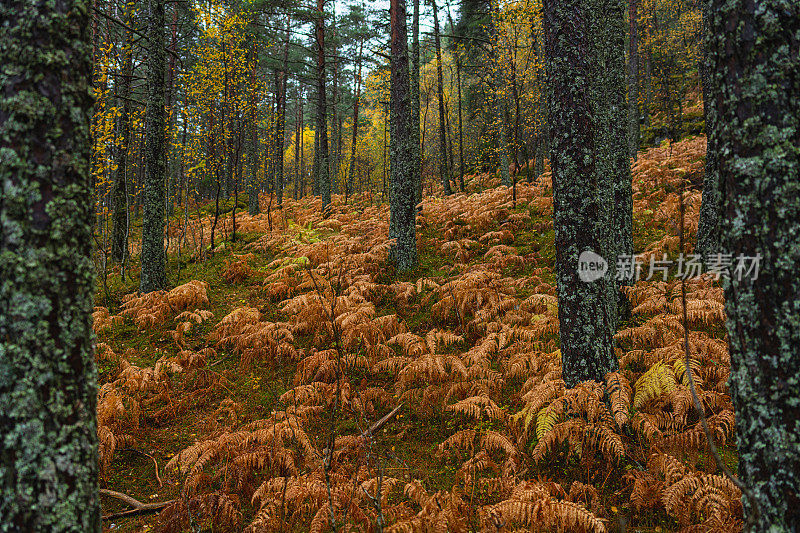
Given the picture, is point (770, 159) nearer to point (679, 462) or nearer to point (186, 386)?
point (679, 462)

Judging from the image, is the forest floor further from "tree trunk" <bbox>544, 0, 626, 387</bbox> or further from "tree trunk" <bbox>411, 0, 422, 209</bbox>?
"tree trunk" <bbox>411, 0, 422, 209</bbox>

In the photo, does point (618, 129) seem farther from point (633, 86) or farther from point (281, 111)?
point (281, 111)

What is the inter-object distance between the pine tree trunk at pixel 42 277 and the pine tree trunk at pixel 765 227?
3.09 meters

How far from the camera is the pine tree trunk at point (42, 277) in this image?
1.77 m

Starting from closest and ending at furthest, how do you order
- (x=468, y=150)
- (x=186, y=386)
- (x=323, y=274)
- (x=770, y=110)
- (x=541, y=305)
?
(x=770, y=110) → (x=186, y=386) → (x=541, y=305) → (x=323, y=274) → (x=468, y=150)

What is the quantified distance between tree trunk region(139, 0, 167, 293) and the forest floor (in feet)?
2.98

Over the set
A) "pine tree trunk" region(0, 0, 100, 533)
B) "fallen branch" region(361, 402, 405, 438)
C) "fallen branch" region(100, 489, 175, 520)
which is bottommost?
"fallen branch" region(100, 489, 175, 520)

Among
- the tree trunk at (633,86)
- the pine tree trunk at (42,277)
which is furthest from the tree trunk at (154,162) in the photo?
the tree trunk at (633,86)

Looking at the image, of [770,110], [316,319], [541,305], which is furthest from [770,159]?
[316,319]

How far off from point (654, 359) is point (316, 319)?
505 cm

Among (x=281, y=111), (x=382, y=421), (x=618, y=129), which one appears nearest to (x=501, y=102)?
(x=281, y=111)

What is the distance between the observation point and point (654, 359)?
500 centimetres

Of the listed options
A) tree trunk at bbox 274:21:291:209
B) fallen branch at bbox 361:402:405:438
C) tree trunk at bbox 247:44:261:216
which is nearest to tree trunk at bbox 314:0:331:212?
tree trunk at bbox 274:21:291:209

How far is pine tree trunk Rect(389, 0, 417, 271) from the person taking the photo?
30.6 ft
